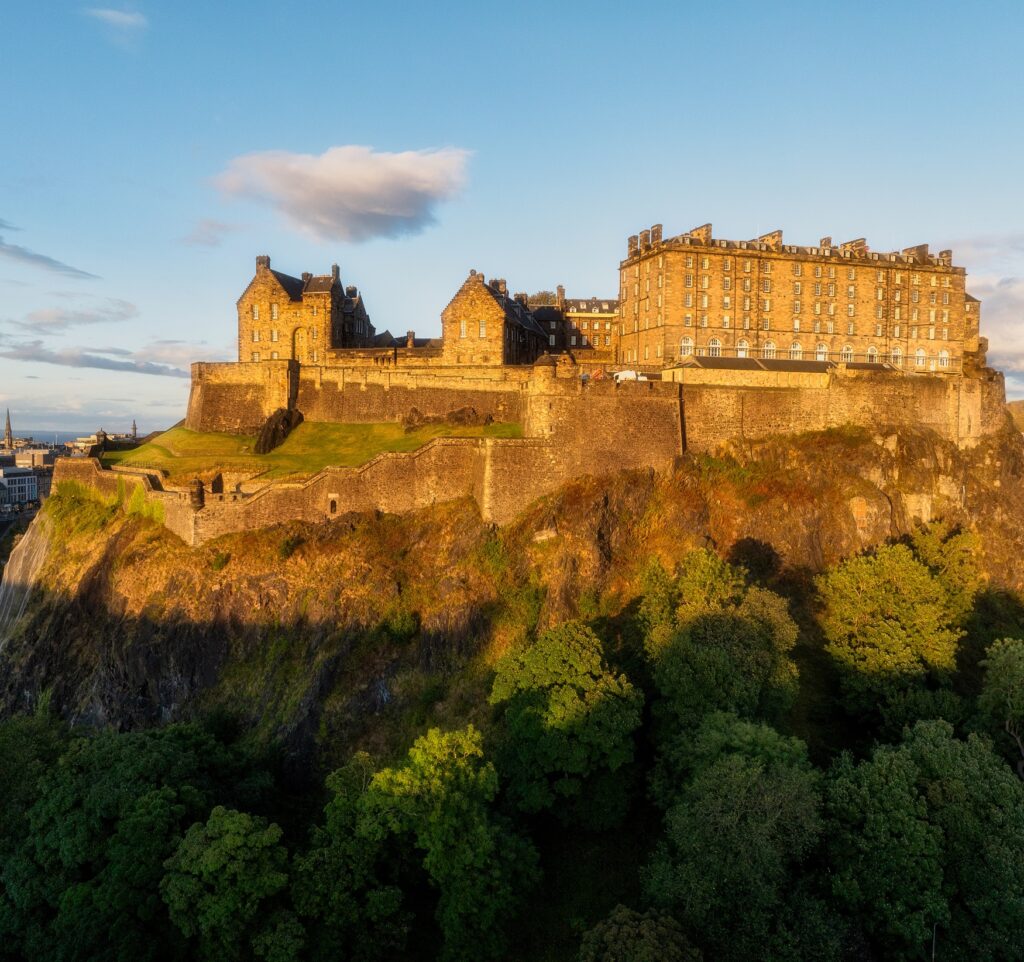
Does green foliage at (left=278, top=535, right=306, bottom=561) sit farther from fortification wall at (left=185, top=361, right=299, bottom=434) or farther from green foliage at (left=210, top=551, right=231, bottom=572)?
fortification wall at (left=185, top=361, right=299, bottom=434)

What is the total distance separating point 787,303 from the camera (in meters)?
48.6

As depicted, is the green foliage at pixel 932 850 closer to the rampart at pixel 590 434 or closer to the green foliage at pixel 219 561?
the rampart at pixel 590 434

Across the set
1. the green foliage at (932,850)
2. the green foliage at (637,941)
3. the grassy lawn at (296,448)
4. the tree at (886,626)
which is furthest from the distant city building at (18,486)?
the green foliage at (932,850)

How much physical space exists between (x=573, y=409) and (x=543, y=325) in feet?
95.2

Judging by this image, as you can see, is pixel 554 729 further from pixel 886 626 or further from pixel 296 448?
pixel 296 448

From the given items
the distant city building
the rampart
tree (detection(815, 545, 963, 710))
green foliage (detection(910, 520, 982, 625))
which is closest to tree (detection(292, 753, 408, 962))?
the rampart

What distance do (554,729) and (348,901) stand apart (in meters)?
6.92

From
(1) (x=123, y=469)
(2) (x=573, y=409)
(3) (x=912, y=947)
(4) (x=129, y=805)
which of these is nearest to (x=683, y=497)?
(2) (x=573, y=409)

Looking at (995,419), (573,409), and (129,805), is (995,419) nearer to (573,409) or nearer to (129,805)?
(573,409)

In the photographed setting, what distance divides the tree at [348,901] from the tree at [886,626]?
1571 centimetres

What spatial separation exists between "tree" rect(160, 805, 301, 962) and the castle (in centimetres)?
1638

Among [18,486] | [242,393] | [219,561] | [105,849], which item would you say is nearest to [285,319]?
[242,393]

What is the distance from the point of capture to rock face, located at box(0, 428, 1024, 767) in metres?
30.5

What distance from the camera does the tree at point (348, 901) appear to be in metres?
20.0
